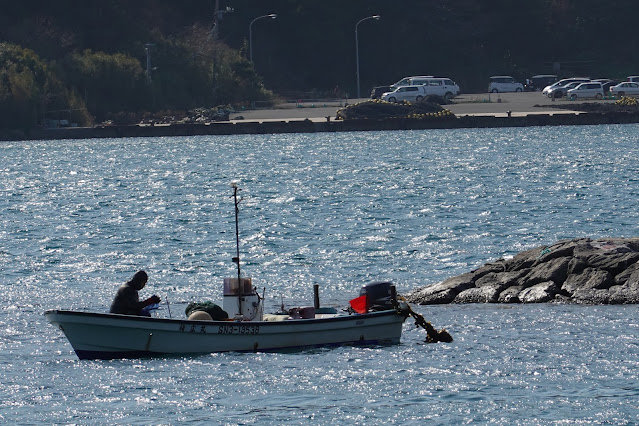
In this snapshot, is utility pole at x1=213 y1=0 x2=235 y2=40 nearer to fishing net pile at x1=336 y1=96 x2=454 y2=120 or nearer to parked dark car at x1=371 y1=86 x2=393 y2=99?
parked dark car at x1=371 y1=86 x2=393 y2=99

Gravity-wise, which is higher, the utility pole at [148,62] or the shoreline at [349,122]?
the utility pole at [148,62]

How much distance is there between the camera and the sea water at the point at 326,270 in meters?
20.4

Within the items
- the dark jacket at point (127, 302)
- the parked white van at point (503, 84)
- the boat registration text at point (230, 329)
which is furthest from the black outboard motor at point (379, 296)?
the parked white van at point (503, 84)

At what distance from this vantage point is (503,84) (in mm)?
122250

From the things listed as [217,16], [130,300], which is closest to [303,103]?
[217,16]

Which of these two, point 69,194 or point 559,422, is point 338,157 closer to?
point 69,194

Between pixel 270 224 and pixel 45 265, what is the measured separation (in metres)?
12.9

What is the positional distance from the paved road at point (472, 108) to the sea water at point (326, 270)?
587 inches

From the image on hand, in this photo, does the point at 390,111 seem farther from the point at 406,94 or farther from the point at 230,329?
the point at 230,329

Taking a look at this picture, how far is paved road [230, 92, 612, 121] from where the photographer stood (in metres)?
106

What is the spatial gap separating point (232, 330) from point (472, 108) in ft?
283

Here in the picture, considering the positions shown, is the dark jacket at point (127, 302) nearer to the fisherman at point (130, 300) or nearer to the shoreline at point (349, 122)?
the fisherman at point (130, 300)

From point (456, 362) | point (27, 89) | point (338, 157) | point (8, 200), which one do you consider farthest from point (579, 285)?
point (27, 89)

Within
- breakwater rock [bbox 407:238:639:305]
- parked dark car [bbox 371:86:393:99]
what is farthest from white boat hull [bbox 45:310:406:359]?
parked dark car [bbox 371:86:393:99]
